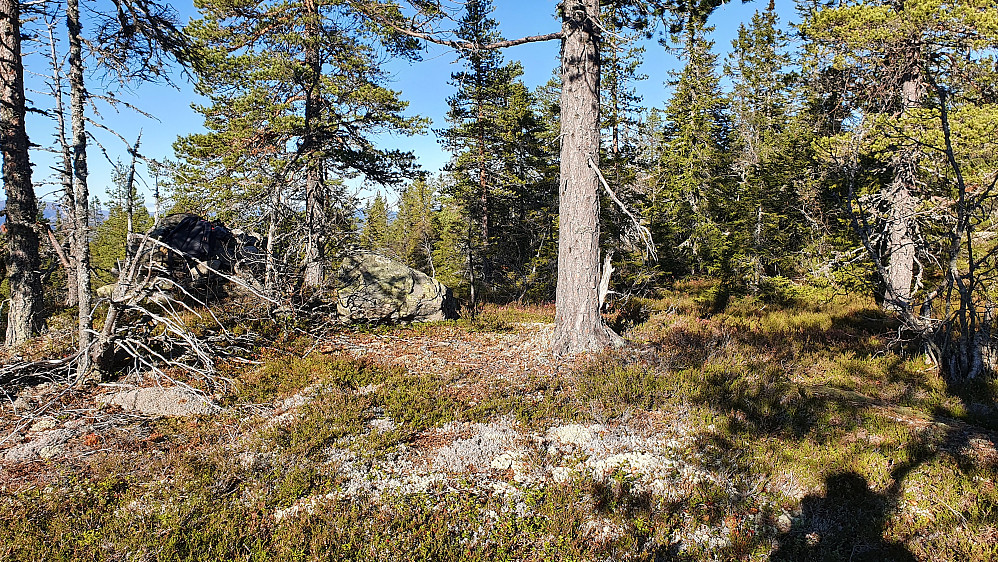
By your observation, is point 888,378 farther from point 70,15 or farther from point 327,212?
point 70,15

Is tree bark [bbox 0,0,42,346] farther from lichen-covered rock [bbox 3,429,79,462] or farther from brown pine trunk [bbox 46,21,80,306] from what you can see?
lichen-covered rock [bbox 3,429,79,462]

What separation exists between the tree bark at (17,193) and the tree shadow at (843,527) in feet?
37.9

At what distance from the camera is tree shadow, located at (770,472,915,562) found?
3754 millimetres

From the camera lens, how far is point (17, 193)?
25.4 feet

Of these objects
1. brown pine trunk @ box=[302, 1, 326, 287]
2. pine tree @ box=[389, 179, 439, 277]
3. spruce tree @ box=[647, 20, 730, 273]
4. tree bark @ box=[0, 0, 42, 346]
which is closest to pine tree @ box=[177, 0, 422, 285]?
brown pine trunk @ box=[302, 1, 326, 287]

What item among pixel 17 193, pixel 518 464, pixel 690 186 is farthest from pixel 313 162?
pixel 690 186

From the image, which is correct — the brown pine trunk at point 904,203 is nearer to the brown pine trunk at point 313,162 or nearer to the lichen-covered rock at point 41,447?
the brown pine trunk at point 313,162

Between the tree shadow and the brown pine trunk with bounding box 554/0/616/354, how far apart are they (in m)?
4.14

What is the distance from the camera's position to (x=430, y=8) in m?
8.14

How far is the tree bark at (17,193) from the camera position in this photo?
742 cm

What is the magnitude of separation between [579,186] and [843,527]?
575cm

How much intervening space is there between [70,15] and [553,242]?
41.9 ft

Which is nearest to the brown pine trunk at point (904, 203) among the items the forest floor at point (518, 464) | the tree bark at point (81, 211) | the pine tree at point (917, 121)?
the pine tree at point (917, 121)

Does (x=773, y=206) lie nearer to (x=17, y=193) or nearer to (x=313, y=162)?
(x=313, y=162)
